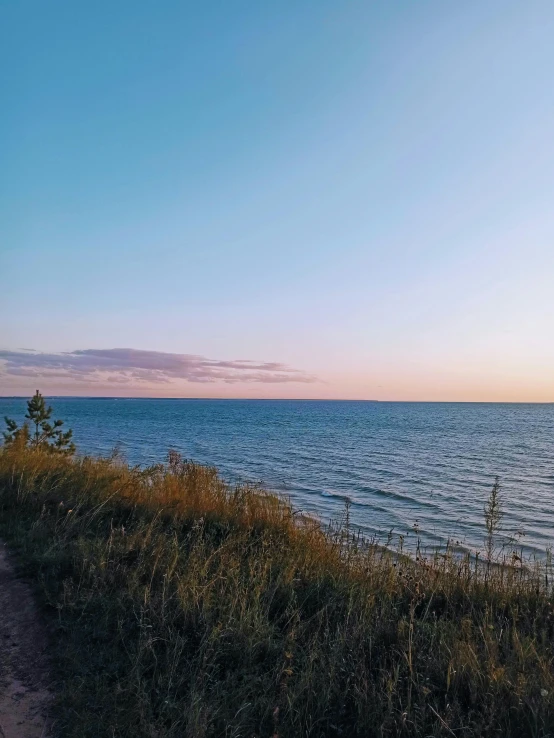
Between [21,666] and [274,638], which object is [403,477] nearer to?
[274,638]

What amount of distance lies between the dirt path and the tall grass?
14cm

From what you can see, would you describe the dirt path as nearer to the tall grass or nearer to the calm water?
the tall grass

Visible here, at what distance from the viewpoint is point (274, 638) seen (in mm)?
4652

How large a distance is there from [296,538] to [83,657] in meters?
3.87

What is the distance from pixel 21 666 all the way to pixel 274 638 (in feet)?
7.00

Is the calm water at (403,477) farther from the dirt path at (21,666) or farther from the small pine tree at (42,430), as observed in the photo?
the dirt path at (21,666)

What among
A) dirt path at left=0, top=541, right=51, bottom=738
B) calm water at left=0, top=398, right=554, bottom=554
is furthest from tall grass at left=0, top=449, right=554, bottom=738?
calm water at left=0, top=398, right=554, bottom=554

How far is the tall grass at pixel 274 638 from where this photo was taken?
3.51 meters

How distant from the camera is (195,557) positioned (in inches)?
229

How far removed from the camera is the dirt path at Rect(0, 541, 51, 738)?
138 inches

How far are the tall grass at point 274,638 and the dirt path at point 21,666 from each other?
139 mm

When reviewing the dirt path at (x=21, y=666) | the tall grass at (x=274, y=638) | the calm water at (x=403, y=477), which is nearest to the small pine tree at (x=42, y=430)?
the tall grass at (x=274, y=638)

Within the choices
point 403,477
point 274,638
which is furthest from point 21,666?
point 403,477

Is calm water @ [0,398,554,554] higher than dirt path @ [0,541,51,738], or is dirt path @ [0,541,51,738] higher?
dirt path @ [0,541,51,738]
